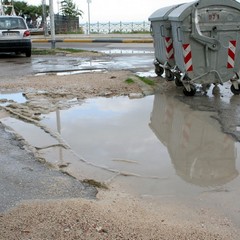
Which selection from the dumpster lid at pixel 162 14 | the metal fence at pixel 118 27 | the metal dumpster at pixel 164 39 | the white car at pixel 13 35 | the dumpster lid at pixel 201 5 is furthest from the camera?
the metal fence at pixel 118 27

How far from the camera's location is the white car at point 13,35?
17.0 metres

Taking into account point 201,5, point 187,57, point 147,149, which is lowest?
point 147,149

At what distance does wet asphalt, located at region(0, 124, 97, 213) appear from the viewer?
428cm

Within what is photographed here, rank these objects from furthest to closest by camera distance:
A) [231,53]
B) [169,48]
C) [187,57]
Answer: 1. [169,48]
2. [231,53]
3. [187,57]

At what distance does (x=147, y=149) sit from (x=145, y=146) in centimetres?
14

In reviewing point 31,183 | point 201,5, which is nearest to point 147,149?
point 31,183

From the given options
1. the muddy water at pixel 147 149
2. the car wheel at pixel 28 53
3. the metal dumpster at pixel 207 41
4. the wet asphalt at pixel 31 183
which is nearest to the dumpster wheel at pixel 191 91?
the metal dumpster at pixel 207 41

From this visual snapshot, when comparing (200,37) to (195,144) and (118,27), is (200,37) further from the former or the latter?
(118,27)

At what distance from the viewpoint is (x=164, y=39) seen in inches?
406

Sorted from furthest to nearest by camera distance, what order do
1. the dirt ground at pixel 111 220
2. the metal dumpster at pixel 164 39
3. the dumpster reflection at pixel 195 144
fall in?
the metal dumpster at pixel 164 39 → the dumpster reflection at pixel 195 144 → the dirt ground at pixel 111 220

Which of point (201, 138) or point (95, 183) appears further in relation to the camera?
point (201, 138)

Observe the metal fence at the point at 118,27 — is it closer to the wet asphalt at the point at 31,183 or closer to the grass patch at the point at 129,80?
the grass patch at the point at 129,80

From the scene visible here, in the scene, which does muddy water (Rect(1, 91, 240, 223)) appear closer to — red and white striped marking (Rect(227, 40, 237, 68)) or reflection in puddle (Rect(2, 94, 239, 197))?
reflection in puddle (Rect(2, 94, 239, 197))

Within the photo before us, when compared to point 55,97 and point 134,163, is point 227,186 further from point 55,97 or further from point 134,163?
point 55,97
